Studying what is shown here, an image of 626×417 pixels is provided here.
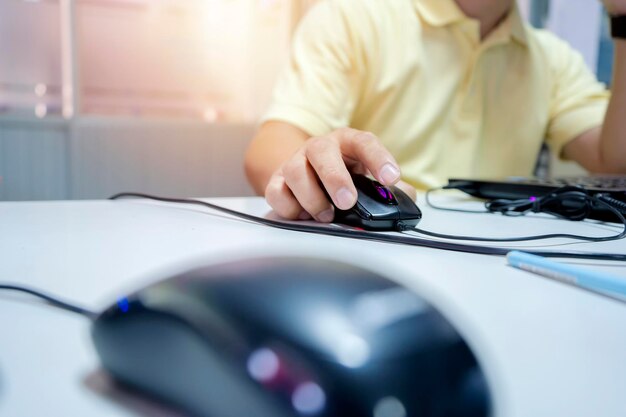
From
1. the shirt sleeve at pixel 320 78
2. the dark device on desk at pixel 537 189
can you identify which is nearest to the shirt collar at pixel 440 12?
the shirt sleeve at pixel 320 78

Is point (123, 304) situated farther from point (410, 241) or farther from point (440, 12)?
point (440, 12)

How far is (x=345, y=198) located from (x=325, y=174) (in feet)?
0.09

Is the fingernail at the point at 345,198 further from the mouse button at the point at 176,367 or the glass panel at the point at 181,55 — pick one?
the glass panel at the point at 181,55

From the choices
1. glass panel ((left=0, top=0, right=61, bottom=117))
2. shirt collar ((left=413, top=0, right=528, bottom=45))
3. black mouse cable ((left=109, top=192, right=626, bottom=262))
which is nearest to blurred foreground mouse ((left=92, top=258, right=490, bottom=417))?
black mouse cable ((left=109, top=192, right=626, bottom=262))

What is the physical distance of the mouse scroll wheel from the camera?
476mm

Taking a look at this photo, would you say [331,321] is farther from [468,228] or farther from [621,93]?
[621,93]

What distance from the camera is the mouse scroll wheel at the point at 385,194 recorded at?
0.48 metres

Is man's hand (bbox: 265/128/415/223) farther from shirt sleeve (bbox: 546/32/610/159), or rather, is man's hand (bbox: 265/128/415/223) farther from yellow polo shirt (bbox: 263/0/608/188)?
shirt sleeve (bbox: 546/32/610/159)

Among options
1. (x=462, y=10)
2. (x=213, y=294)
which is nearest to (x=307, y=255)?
(x=213, y=294)

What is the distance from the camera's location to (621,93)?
0.99 m

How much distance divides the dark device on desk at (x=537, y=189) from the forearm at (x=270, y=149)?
26 centimetres

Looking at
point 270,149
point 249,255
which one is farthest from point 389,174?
point 270,149

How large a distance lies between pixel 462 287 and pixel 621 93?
90 centimetres

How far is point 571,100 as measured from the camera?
1.20m
